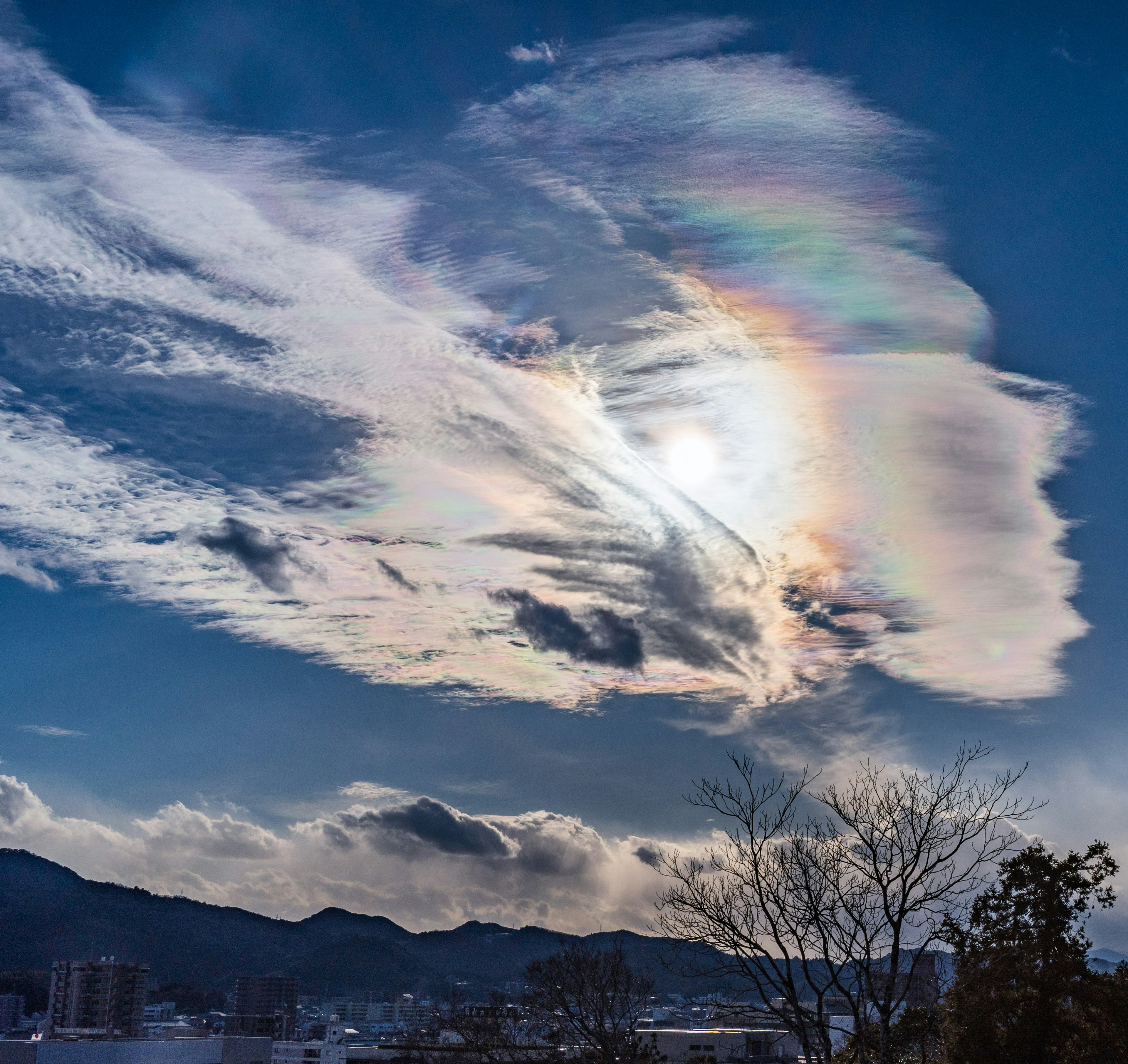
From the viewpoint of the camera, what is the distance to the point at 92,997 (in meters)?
105

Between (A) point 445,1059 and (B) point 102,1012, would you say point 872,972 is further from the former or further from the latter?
(B) point 102,1012

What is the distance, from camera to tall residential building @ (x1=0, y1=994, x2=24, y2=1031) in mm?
116938

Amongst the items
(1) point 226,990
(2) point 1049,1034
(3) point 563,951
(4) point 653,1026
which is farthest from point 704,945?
(1) point 226,990

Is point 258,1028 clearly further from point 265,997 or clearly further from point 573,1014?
point 573,1014

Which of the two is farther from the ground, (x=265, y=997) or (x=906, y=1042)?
(x=906, y=1042)

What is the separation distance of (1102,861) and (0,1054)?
6474cm

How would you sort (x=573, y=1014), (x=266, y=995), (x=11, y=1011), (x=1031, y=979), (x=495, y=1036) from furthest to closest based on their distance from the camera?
(x=266, y=995) → (x=11, y=1011) → (x=495, y=1036) → (x=573, y=1014) → (x=1031, y=979)

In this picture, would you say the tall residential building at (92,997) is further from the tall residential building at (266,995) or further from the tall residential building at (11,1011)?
the tall residential building at (266,995)

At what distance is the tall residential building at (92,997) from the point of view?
343 ft

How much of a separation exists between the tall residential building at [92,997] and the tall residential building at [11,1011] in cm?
965

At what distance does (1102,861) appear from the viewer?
2072 centimetres

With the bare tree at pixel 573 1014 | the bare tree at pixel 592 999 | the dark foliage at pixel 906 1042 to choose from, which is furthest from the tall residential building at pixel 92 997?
the dark foliage at pixel 906 1042

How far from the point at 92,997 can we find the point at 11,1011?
24.5 m

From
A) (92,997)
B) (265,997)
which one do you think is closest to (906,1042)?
(92,997)
